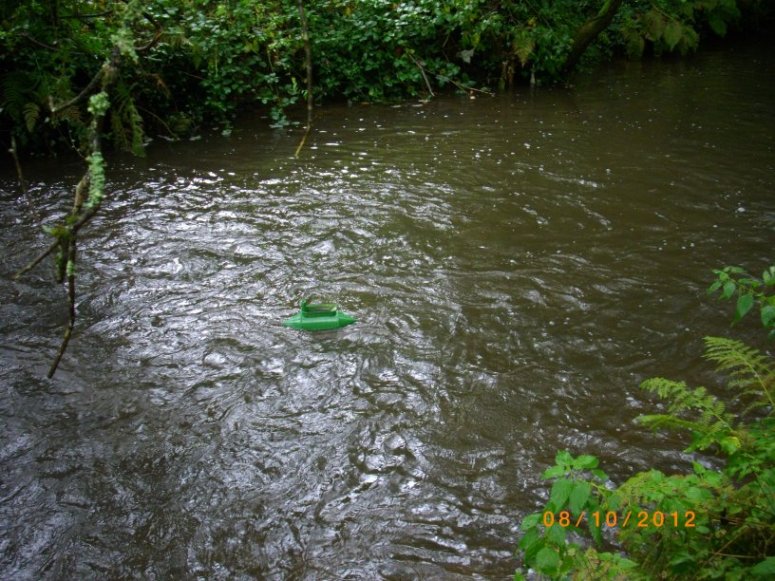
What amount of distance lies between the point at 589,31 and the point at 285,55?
17.2 feet

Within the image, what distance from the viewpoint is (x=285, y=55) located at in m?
9.59

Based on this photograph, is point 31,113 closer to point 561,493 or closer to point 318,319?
point 318,319

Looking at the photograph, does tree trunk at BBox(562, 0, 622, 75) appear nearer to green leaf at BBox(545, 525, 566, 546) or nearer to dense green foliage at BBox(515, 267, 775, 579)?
dense green foliage at BBox(515, 267, 775, 579)

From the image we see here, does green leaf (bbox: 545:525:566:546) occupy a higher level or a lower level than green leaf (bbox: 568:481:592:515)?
lower

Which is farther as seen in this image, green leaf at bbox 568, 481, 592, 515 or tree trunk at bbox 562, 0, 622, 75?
tree trunk at bbox 562, 0, 622, 75

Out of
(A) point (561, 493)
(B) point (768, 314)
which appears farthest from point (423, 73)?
(A) point (561, 493)

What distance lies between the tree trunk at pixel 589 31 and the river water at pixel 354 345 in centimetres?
387

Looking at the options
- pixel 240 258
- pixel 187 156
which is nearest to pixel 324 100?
pixel 187 156

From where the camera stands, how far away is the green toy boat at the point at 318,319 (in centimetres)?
429

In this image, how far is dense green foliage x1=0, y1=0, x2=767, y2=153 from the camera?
7.77 metres

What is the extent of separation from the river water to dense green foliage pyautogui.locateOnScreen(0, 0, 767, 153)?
1.15 meters

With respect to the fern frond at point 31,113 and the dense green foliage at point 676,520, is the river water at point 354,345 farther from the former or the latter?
the dense green foliage at point 676,520

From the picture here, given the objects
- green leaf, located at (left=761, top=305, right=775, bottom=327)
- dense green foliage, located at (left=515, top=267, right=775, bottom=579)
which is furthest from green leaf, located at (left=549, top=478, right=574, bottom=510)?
green leaf, located at (left=761, top=305, right=775, bottom=327)
